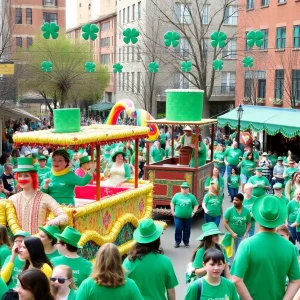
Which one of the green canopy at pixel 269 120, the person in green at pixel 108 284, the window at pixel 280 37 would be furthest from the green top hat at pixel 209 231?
the window at pixel 280 37

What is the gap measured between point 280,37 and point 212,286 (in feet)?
101

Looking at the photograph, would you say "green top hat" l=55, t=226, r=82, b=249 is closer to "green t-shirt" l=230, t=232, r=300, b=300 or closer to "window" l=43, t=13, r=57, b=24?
"green t-shirt" l=230, t=232, r=300, b=300

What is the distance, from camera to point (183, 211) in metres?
12.7

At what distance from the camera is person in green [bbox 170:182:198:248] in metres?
12.6

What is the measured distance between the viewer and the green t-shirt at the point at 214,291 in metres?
5.36

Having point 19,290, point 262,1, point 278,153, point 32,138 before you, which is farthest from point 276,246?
point 262,1

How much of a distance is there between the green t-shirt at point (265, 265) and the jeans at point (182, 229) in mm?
7228

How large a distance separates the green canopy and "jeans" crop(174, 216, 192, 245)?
12.5 metres

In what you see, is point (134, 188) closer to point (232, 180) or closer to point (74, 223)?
point (74, 223)

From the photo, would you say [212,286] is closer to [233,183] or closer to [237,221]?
[237,221]

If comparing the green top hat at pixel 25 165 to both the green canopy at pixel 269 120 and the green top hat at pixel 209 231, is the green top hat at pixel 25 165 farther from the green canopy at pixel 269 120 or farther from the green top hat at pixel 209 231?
the green canopy at pixel 269 120

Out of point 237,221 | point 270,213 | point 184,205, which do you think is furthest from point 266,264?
point 184,205

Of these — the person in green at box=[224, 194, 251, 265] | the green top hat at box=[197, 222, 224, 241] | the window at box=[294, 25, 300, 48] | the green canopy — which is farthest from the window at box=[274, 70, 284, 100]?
the green top hat at box=[197, 222, 224, 241]

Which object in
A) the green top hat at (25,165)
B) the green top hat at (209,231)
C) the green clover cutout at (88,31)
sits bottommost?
the green top hat at (209,231)
